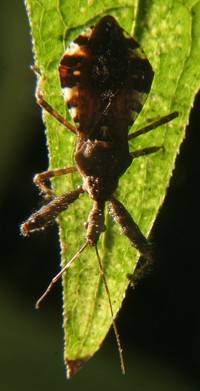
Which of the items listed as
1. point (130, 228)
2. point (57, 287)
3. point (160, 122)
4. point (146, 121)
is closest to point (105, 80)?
point (146, 121)

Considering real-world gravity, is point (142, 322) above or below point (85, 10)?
below

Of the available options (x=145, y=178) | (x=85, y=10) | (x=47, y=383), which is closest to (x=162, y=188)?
(x=145, y=178)

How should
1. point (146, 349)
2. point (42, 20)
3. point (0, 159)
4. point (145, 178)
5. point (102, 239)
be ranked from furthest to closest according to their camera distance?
point (146, 349), point (0, 159), point (102, 239), point (145, 178), point (42, 20)

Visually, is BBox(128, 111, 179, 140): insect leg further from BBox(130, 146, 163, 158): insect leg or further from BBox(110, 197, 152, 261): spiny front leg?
BBox(110, 197, 152, 261): spiny front leg

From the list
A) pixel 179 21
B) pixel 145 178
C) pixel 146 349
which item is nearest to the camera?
pixel 179 21

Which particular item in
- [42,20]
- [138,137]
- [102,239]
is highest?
[42,20]

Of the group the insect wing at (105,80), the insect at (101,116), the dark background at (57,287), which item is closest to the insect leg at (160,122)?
the insect at (101,116)

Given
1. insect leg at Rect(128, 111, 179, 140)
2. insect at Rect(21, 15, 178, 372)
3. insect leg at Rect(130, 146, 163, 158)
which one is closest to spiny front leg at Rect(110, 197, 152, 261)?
insect at Rect(21, 15, 178, 372)

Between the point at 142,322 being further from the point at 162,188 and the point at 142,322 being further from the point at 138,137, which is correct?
the point at 162,188

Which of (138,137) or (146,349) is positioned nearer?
(138,137)
